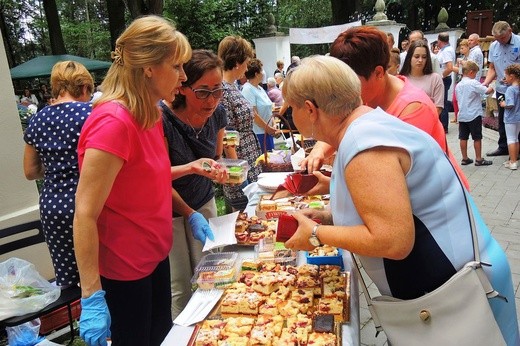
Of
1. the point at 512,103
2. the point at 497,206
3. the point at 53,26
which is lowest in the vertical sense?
the point at 497,206

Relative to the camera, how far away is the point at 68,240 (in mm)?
2746

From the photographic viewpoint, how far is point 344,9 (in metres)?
16.3

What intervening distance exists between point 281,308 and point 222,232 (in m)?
0.71

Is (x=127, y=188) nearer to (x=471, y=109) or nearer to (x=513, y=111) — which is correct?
(x=471, y=109)

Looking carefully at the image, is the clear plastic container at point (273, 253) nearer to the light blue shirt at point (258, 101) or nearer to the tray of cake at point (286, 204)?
the tray of cake at point (286, 204)

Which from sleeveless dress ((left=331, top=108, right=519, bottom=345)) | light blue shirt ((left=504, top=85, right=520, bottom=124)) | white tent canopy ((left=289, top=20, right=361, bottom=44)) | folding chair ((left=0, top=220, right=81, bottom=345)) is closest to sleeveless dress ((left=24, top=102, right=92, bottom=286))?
folding chair ((left=0, top=220, right=81, bottom=345))

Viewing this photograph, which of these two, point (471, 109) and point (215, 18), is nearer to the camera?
point (471, 109)

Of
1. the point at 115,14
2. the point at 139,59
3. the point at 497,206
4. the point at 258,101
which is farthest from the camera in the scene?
the point at 115,14

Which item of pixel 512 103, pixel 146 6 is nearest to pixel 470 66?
pixel 512 103

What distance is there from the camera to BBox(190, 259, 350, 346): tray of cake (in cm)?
144

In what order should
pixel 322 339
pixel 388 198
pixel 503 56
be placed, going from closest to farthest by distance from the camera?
pixel 388 198 < pixel 322 339 < pixel 503 56

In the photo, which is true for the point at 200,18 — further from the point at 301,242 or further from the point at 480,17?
the point at 301,242

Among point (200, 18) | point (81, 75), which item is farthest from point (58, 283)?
point (200, 18)

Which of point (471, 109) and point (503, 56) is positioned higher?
point (503, 56)
